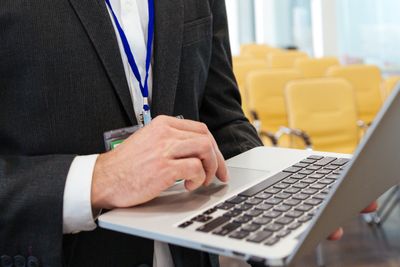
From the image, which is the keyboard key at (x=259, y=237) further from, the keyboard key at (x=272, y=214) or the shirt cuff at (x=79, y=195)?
the shirt cuff at (x=79, y=195)

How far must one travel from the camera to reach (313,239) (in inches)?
26.9

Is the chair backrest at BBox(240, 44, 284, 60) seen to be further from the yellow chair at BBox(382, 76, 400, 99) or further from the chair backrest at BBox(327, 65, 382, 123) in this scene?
the yellow chair at BBox(382, 76, 400, 99)

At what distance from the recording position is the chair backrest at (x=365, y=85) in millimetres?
4917

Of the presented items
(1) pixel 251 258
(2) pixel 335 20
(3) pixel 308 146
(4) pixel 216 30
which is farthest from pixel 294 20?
(1) pixel 251 258

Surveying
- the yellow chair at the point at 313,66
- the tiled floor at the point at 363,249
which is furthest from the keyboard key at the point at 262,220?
the yellow chair at the point at 313,66

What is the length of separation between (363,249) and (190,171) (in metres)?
2.94

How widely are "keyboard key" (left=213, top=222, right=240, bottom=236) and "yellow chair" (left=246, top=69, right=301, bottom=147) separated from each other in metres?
3.90

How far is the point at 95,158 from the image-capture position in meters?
0.90

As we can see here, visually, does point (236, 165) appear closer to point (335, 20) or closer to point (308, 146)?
point (308, 146)

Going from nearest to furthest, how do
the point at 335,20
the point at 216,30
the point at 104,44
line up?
1. the point at 104,44
2. the point at 216,30
3. the point at 335,20

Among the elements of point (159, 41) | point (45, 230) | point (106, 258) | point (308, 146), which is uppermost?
point (159, 41)

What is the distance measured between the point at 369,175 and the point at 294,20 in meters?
11.2

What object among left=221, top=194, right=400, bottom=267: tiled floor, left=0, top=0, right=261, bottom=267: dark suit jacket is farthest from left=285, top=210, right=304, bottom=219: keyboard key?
left=221, top=194, right=400, bottom=267: tiled floor

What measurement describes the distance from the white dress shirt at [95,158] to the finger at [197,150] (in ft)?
0.47
